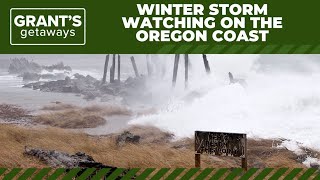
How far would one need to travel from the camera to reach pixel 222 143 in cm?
1228

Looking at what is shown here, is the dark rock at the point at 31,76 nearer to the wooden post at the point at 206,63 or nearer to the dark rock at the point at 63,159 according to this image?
the dark rock at the point at 63,159

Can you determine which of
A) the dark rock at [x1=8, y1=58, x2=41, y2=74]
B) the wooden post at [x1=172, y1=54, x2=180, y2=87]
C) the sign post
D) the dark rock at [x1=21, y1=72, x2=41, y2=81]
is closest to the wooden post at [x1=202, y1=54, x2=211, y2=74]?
the wooden post at [x1=172, y1=54, x2=180, y2=87]

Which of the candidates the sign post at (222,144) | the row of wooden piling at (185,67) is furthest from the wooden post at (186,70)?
the sign post at (222,144)

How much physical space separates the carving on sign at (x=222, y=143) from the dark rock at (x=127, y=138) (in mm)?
2708

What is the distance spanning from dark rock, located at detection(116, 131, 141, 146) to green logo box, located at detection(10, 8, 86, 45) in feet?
12.8

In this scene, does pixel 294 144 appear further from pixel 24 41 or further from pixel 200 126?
pixel 24 41

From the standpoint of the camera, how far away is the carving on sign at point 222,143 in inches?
481

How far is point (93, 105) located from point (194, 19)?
5.44 m

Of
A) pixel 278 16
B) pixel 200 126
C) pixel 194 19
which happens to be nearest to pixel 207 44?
pixel 194 19

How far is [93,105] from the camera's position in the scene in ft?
51.4

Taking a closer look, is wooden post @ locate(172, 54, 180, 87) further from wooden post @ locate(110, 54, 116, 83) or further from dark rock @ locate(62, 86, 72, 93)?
dark rock @ locate(62, 86, 72, 93)

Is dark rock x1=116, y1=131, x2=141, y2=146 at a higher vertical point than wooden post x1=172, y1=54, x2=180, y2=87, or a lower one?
lower

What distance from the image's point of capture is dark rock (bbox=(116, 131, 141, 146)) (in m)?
14.5

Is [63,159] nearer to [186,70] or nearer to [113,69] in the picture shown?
[113,69]
